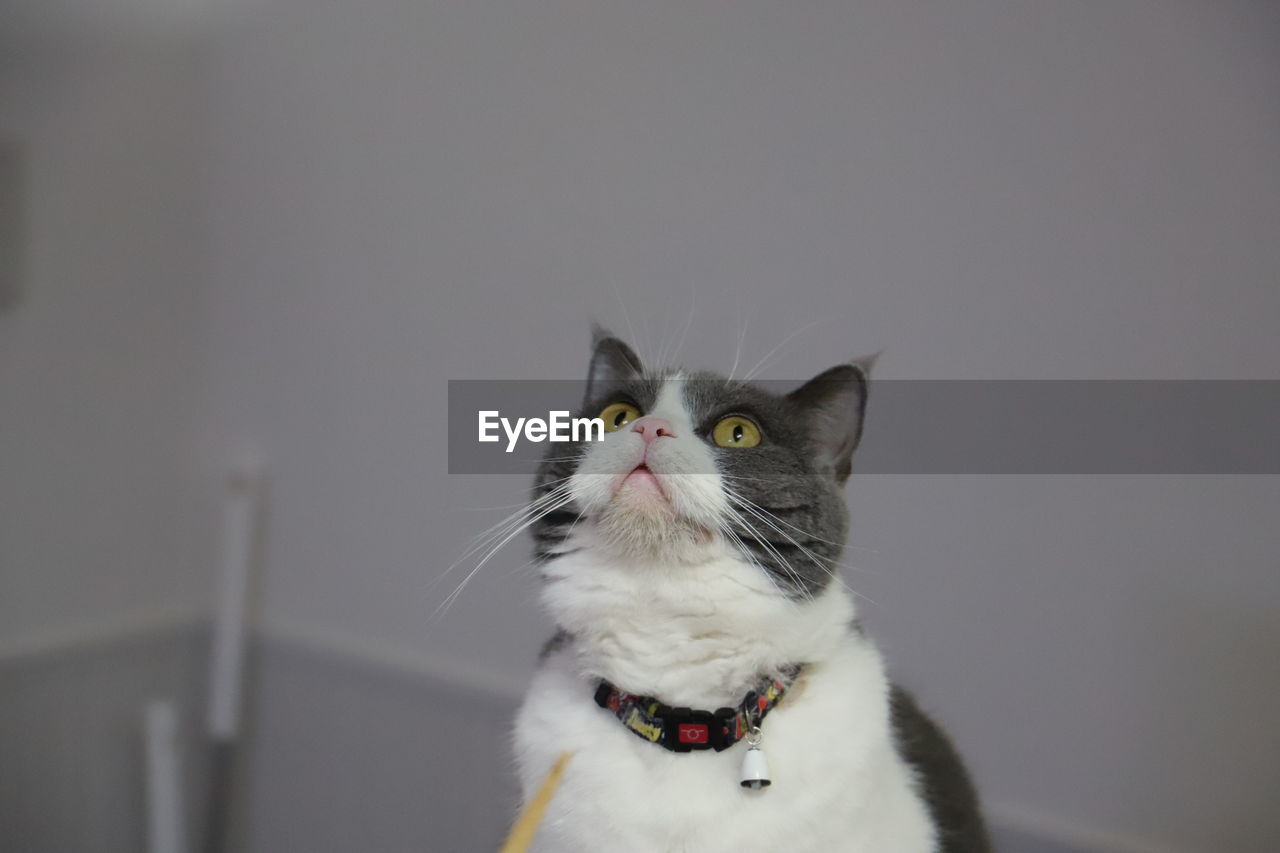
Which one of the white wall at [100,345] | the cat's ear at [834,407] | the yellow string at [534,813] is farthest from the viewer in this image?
the white wall at [100,345]

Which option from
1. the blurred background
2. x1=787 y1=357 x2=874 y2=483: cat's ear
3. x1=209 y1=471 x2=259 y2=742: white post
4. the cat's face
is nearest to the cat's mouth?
the cat's face

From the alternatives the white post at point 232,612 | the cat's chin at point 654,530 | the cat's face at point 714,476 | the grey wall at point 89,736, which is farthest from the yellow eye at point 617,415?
the grey wall at point 89,736

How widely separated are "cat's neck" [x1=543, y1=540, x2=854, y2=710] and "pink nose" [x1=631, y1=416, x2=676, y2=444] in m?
0.10

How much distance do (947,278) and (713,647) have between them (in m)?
0.44

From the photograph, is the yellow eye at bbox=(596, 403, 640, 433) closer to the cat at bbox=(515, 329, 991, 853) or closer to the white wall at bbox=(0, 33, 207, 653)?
the cat at bbox=(515, 329, 991, 853)

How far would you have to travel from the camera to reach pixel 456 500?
1.04m

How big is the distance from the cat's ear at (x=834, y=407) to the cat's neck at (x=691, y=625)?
0.12 metres

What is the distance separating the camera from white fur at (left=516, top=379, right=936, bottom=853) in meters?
0.62

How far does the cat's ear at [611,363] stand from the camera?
0.79 meters

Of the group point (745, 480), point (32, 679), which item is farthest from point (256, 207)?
point (745, 480)

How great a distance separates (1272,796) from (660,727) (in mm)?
581

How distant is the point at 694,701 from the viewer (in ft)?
2.12

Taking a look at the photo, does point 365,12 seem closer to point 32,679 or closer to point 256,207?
point 256,207

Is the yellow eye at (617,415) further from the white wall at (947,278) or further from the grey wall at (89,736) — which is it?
the grey wall at (89,736)
